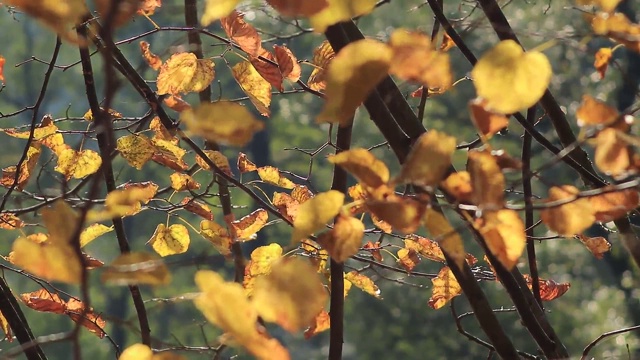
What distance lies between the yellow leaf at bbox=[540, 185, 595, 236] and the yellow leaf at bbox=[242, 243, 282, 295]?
458 millimetres

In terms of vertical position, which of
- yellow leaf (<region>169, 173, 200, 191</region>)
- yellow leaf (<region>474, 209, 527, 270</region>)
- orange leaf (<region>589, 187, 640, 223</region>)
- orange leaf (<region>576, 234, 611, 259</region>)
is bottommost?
orange leaf (<region>576, 234, 611, 259</region>)

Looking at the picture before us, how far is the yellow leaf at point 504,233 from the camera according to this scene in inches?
20.4

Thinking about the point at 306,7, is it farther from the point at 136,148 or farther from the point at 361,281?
the point at 361,281

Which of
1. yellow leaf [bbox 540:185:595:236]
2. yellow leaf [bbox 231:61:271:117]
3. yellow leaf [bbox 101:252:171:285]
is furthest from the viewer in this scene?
yellow leaf [bbox 231:61:271:117]

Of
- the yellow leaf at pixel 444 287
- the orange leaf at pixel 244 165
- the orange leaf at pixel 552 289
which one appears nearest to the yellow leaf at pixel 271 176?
the orange leaf at pixel 244 165

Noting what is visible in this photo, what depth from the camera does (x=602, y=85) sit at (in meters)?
7.95

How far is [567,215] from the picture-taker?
1.86 feet

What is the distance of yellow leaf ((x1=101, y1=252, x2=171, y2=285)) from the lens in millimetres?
428

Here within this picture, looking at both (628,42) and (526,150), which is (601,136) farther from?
(526,150)

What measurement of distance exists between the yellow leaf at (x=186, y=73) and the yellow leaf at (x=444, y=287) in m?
0.41

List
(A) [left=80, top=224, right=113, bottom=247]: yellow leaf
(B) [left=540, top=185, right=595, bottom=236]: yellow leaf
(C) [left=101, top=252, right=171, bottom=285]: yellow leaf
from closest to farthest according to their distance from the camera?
1. (C) [left=101, top=252, right=171, bottom=285]: yellow leaf
2. (B) [left=540, top=185, right=595, bottom=236]: yellow leaf
3. (A) [left=80, top=224, right=113, bottom=247]: yellow leaf

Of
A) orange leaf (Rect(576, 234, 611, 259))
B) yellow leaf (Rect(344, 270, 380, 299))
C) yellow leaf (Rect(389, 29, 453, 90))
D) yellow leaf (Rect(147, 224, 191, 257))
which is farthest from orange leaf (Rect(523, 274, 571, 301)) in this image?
yellow leaf (Rect(389, 29, 453, 90))

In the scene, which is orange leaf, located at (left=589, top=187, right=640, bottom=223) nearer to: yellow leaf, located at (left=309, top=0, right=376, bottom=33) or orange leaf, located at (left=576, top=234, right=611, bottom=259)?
yellow leaf, located at (left=309, top=0, right=376, bottom=33)

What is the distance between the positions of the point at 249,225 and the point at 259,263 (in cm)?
13
